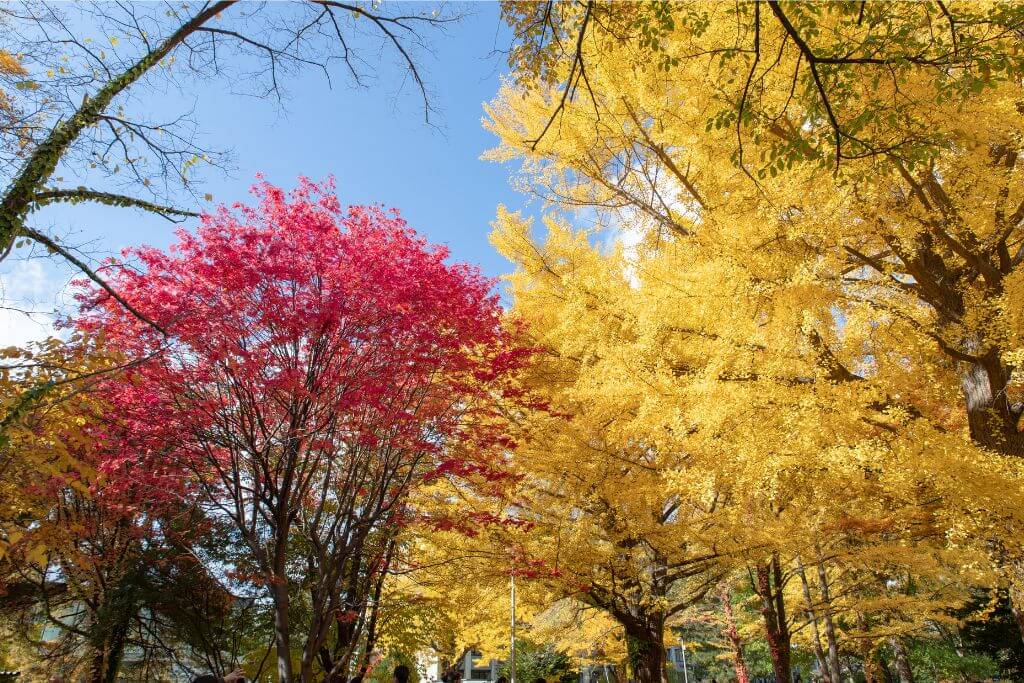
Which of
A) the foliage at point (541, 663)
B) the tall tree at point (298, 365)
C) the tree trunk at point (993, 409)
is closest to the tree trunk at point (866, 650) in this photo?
the foliage at point (541, 663)

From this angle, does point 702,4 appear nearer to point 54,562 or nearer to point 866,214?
point 866,214

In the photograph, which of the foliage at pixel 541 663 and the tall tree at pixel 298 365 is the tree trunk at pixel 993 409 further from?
the foliage at pixel 541 663

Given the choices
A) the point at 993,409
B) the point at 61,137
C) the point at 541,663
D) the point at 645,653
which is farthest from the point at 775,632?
the point at 61,137

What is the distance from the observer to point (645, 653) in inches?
355

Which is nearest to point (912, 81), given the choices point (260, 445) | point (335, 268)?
point (335, 268)

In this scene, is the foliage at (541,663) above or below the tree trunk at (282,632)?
below

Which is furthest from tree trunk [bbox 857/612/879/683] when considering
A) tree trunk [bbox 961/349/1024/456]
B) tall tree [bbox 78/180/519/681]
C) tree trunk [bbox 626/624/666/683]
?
tall tree [bbox 78/180/519/681]

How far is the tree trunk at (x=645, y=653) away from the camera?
9000 mm

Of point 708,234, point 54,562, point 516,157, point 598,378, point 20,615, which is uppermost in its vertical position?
point 516,157

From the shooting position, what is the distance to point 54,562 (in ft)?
34.1

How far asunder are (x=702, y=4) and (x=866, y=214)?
227 centimetres

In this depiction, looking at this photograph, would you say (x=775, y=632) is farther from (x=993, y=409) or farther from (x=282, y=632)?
(x=282, y=632)

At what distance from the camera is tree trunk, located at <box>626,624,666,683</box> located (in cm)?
900

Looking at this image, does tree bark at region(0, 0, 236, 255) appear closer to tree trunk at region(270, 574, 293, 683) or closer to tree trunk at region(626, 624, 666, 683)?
tree trunk at region(270, 574, 293, 683)
